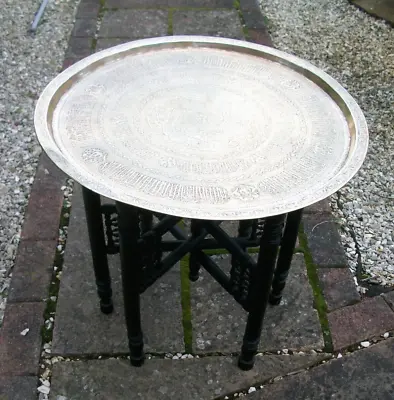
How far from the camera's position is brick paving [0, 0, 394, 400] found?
2.35 metres

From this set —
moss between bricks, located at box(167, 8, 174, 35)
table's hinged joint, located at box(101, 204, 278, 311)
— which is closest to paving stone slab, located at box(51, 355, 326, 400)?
table's hinged joint, located at box(101, 204, 278, 311)

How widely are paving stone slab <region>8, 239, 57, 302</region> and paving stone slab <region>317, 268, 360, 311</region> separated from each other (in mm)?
1417

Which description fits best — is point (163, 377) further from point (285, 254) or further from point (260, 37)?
point (260, 37)

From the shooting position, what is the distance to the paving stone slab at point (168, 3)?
5.39m

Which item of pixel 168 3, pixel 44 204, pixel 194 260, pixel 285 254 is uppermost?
pixel 285 254

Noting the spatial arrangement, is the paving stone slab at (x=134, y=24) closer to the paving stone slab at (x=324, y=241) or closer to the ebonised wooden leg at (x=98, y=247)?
the paving stone slab at (x=324, y=241)

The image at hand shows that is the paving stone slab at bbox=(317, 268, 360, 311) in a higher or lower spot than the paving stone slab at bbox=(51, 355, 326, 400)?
lower

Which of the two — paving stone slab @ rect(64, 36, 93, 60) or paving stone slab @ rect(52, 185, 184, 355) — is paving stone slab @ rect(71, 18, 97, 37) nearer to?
paving stone slab @ rect(64, 36, 93, 60)

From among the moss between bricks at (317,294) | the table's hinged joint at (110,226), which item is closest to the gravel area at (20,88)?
the table's hinged joint at (110,226)

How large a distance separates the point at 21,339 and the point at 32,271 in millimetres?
406

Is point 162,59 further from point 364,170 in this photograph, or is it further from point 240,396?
point 364,170

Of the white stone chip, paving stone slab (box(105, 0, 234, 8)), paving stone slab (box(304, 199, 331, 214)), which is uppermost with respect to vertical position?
the white stone chip

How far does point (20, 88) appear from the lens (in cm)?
420

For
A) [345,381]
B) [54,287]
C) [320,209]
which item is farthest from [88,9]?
[345,381]
